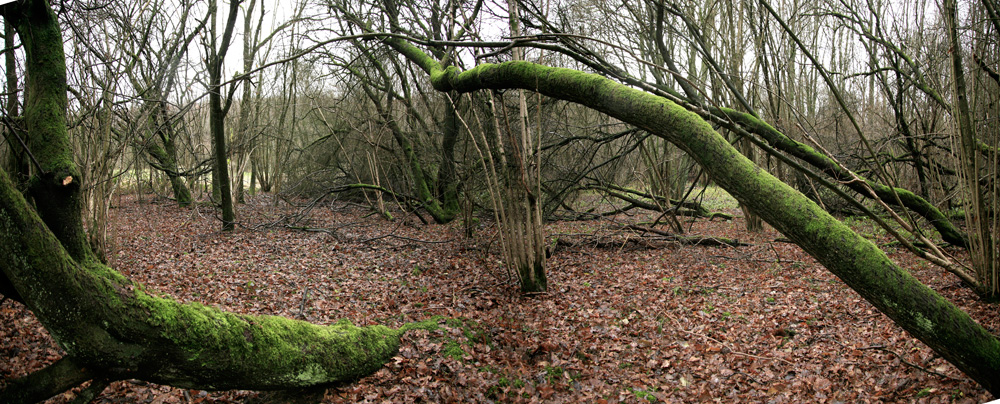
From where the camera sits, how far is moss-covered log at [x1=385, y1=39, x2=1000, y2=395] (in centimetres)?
241

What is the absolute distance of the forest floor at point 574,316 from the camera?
346 centimetres

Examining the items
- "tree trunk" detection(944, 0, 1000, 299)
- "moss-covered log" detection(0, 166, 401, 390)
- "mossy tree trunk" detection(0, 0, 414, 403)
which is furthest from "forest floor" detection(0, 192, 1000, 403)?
"mossy tree trunk" detection(0, 0, 414, 403)

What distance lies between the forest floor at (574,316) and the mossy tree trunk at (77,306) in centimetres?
65

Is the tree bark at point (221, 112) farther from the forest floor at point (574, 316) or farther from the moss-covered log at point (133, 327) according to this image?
the moss-covered log at point (133, 327)

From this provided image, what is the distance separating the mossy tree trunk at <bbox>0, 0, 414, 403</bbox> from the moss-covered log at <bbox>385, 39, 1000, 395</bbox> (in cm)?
264

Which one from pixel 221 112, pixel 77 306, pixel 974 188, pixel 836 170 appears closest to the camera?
pixel 77 306

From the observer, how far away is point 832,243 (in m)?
2.49

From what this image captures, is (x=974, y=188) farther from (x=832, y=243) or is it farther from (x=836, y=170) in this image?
(x=832, y=243)

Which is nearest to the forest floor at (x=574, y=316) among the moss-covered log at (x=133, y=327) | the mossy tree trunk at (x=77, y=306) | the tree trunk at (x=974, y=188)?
the tree trunk at (x=974, y=188)

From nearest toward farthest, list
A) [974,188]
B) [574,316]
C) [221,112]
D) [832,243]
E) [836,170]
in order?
[832,243]
[974,188]
[836,170]
[574,316]
[221,112]

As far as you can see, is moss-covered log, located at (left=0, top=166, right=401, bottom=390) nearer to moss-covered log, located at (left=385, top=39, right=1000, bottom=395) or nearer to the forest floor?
the forest floor

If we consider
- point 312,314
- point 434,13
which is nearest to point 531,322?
point 312,314

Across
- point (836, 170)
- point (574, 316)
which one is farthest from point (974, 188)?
point (574, 316)

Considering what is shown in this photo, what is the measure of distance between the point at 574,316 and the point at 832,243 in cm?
308
